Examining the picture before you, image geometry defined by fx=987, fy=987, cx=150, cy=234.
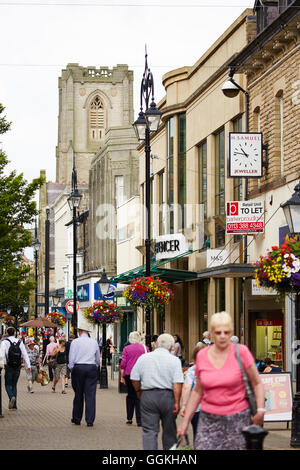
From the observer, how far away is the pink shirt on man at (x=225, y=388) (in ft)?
25.2

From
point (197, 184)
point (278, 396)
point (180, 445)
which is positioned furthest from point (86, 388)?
point (197, 184)

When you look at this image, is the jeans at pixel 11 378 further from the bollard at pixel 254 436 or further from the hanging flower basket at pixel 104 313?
the bollard at pixel 254 436

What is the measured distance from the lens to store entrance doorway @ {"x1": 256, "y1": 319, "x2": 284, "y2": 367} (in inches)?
1072

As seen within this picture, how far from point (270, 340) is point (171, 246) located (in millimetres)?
10130

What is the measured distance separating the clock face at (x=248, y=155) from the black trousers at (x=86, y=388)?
10711 mm

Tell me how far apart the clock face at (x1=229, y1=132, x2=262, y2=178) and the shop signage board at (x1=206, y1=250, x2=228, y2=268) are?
4.96 m

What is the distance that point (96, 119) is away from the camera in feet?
375

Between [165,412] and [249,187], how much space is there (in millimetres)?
18633

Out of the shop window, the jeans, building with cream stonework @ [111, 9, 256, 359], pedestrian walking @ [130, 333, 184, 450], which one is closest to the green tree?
building with cream stonework @ [111, 9, 256, 359]

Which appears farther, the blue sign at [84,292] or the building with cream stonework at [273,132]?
the blue sign at [84,292]

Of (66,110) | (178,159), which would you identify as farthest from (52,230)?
(178,159)

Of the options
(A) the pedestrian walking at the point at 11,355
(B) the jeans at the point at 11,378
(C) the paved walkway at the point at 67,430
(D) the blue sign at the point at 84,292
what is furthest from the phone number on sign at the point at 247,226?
(D) the blue sign at the point at 84,292

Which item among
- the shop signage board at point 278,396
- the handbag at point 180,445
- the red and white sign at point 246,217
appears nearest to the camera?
the handbag at point 180,445

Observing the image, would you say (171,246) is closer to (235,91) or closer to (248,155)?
(235,91)
